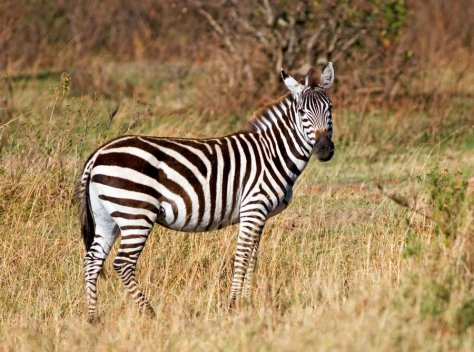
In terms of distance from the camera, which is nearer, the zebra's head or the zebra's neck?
the zebra's head

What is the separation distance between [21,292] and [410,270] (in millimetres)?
Result: 3004

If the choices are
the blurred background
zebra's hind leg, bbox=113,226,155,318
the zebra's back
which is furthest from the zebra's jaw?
the blurred background

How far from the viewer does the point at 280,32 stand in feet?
54.7

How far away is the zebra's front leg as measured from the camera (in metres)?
7.29

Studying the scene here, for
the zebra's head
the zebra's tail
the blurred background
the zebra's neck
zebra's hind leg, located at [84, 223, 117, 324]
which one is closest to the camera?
→ the zebra's tail

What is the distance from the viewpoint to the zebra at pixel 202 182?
6914mm

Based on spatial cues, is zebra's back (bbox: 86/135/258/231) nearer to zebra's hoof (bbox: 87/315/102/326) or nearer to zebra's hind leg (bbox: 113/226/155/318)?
zebra's hind leg (bbox: 113/226/155/318)

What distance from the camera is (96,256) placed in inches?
285

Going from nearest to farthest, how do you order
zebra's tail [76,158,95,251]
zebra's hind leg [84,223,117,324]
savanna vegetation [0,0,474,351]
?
1. savanna vegetation [0,0,474,351]
2. zebra's tail [76,158,95,251]
3. zebra's hind leg [84,223,117,324]

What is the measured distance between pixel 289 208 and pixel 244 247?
248 cm

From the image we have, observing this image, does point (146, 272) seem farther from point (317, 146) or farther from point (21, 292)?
point (317, 146)

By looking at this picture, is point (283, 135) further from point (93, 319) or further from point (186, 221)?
point (93, 319)

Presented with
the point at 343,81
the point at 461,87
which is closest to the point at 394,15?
the point at 343,81

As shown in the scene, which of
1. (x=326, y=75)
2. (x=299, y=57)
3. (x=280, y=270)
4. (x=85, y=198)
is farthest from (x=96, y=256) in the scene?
(x=299, y=57)
